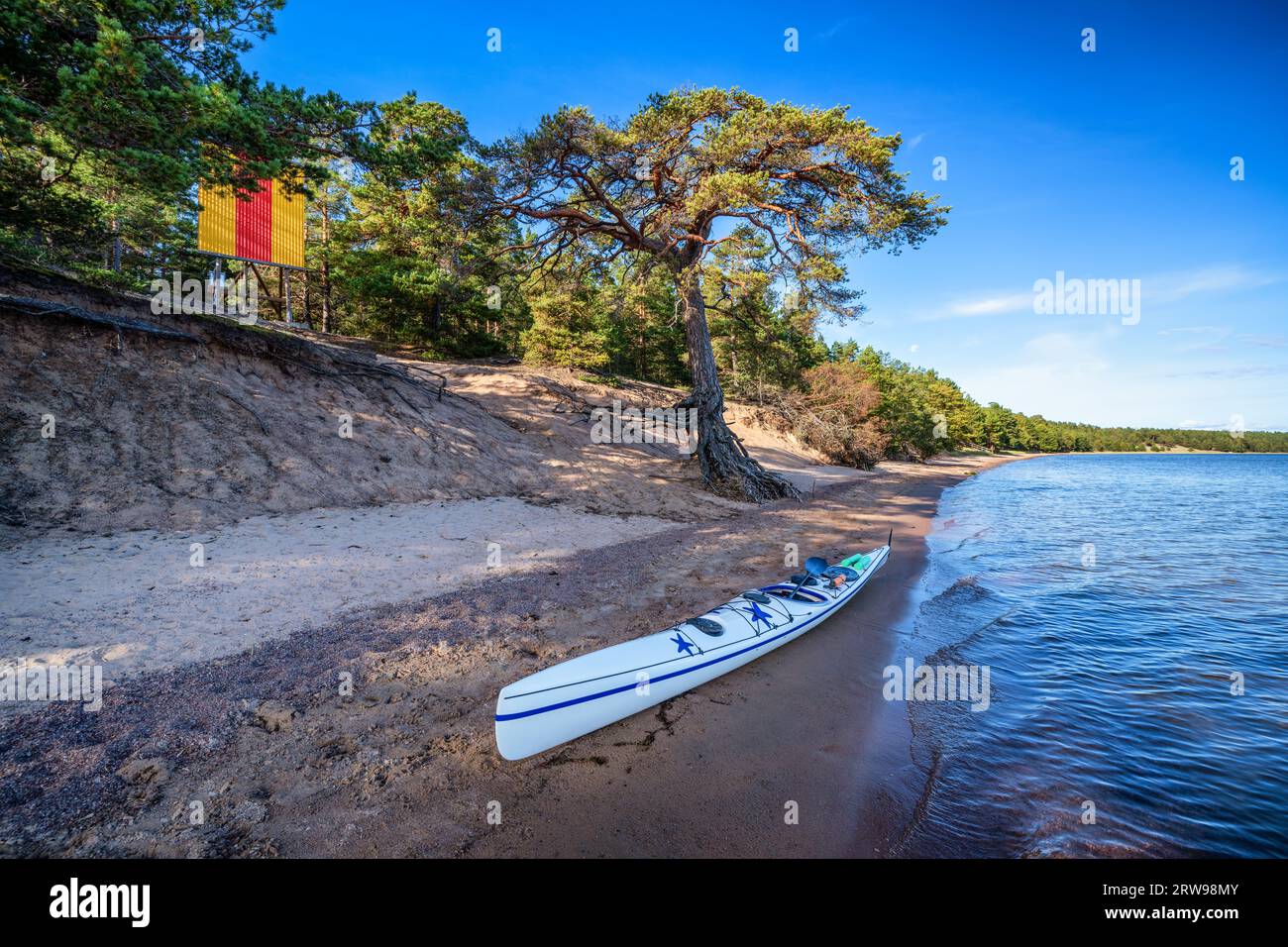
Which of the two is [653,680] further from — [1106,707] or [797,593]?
[1106,707]

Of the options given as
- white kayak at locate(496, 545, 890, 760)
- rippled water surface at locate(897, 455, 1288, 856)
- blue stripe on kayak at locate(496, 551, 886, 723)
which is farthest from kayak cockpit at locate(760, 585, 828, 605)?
rippled water surface at locate(897, 455, 1288, 856)

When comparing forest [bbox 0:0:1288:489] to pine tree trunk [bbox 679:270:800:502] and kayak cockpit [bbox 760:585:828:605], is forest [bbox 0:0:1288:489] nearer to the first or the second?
pine tree trunk [bbox 679:270:800:502]

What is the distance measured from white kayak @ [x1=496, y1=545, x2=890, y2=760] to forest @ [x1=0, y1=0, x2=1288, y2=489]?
840 centimetres

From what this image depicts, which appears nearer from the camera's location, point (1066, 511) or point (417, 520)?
point (417, 520)

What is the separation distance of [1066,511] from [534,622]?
24.6m

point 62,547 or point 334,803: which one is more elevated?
point 62,547

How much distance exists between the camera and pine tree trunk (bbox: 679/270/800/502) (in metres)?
15.8

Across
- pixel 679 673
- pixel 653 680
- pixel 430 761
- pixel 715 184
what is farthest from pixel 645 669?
pixel 715 184

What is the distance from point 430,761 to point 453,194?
42.2 feet

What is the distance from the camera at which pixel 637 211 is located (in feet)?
48.1

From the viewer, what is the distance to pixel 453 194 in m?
12.0

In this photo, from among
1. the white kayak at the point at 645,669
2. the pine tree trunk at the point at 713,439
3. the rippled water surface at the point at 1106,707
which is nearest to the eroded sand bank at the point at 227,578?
the white kayak at the point at 645,669
